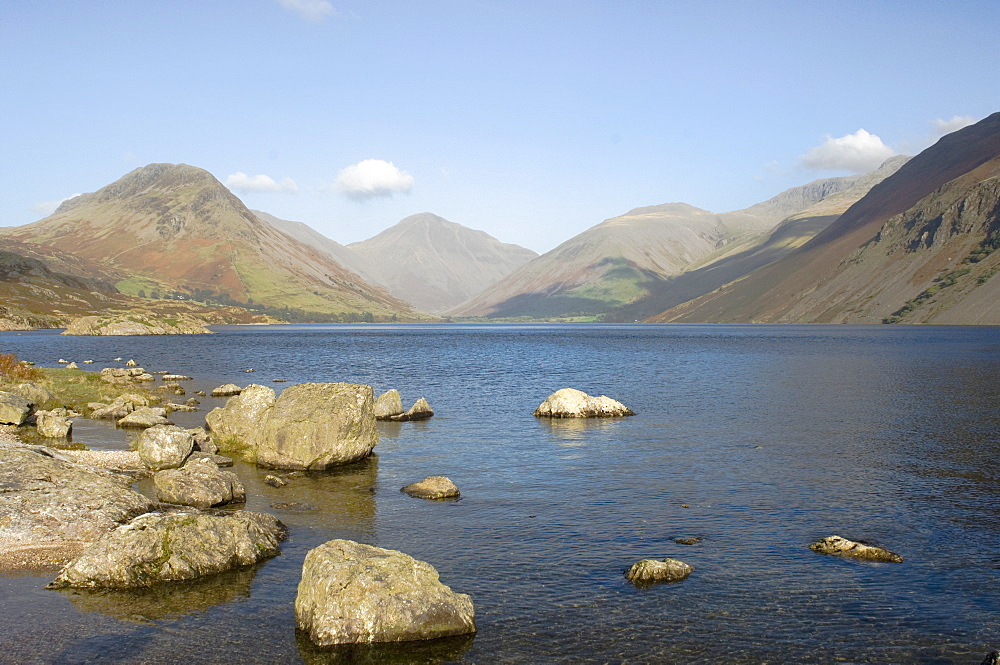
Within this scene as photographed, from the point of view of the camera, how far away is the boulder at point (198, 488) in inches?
1057

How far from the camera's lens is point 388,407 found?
53.6 meters

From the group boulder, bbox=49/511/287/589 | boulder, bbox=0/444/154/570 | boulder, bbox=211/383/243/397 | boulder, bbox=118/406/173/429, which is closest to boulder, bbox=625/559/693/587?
boulder, bbox=49/511/287/589

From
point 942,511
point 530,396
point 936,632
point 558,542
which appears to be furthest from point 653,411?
point 936,632

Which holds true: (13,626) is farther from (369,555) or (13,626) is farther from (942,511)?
(942,511)

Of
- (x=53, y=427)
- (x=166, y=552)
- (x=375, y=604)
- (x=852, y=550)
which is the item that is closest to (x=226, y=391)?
(x=53, y=427)

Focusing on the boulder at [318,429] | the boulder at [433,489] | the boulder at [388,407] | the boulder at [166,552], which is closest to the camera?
the boulder at [166,552]

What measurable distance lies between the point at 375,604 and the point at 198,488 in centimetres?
1413

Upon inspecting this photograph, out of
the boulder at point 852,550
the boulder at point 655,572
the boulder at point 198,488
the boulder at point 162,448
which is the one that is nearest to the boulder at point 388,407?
the boulder at point 162,448

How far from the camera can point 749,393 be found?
233 ft

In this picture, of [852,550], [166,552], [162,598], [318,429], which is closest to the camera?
[162,598]

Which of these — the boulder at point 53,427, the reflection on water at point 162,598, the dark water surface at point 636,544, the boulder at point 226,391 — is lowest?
the dark water surface at point 636,544

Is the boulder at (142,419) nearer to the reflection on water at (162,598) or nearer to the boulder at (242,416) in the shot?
the boulder at (242,416)

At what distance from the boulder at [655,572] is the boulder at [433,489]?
11.1m

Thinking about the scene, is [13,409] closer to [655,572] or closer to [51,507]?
[51,507]
